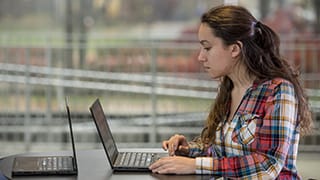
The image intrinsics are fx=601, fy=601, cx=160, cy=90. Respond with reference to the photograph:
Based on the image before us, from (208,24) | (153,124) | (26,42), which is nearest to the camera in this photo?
(208,24)

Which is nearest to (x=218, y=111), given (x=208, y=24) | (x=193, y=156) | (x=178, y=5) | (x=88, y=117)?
(x=193, y=156)

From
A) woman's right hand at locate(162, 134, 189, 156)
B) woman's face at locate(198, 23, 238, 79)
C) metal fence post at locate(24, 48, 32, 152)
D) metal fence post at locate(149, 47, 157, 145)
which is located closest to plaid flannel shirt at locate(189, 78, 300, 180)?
woman's face at locate(198, 23, 238, 79)

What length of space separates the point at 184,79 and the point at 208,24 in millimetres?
3120

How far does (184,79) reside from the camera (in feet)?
16.9

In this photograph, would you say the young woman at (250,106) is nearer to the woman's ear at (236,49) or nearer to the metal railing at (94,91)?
the woman's ear at (236,49)

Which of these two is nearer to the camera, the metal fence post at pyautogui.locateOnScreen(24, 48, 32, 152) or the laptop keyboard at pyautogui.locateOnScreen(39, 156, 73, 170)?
the laptop keyboard at pyautogui.locateOnScreen(39, 156, 73, 170)

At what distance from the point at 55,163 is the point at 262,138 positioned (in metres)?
0.73

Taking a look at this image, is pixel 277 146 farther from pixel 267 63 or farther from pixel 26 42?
pixel 26 42

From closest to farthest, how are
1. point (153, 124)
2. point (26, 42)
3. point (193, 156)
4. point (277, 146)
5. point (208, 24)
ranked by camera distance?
1. point (277, 146)
2. point (208, 24)
3. point (193, 156)
4. point (153, 124)
5. point (26, 42)

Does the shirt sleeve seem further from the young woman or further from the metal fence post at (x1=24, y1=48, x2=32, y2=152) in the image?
the metal fence post at (x1=24, y1=48, x2=32, y2=152)

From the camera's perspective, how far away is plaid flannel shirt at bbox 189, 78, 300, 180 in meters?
1.90

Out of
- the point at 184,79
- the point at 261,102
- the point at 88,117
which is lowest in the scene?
the point at 88,117

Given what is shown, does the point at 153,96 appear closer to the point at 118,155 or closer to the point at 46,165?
the point at 118,155

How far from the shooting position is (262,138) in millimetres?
1916
